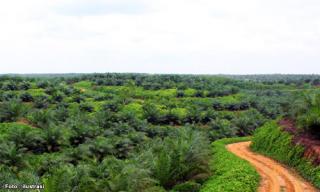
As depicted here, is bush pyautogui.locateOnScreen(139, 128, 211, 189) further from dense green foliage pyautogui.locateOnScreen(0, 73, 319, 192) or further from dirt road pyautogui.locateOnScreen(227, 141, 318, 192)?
dirt road pyautogui.locateOnScreen(227, 141, 318, 192)

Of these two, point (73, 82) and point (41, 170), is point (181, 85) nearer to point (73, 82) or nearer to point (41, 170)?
point (73, 82)

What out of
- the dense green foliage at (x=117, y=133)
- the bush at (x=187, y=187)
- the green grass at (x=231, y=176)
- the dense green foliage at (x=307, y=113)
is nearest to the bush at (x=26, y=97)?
the dense green foliage at (x=117, y=133)

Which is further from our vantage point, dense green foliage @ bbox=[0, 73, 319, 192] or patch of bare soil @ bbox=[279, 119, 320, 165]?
patch of bare soil @ bbox=[279, 119, 320, 165]

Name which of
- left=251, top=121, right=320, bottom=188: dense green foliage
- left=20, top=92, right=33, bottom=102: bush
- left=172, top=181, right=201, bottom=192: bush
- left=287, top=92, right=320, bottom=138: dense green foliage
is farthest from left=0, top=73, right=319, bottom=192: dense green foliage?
left=251, top=121, right=320, bottom=188: dense green foliage

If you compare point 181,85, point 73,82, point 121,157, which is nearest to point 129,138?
point 121,157

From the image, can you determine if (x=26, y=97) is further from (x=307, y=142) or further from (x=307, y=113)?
(x=307, y=142)

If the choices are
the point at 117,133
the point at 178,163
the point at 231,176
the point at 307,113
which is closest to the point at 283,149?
the point at 307,113

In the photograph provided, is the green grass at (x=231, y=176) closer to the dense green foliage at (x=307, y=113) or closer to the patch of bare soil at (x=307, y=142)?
the patch of bare soil at (x=307, y=142)
